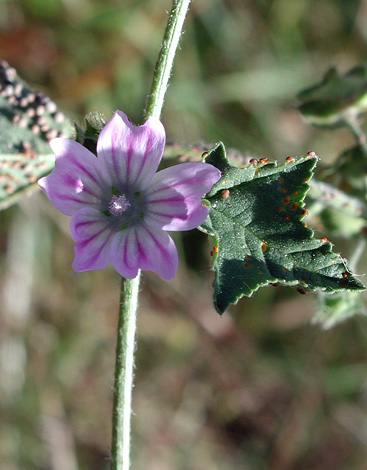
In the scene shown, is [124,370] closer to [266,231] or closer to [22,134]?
[266,231]

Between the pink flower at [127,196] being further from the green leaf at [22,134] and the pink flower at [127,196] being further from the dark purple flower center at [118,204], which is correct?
the green leaf at [22,134]

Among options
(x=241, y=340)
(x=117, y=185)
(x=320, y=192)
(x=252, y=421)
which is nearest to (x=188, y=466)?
(x=252, y=421)

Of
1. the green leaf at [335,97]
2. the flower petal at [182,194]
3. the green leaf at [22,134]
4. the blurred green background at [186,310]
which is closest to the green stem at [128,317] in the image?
the flower petal at [182,194]

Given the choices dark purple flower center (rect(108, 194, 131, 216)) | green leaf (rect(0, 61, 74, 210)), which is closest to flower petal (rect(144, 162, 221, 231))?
dark purple flower center (rect(108, 194, 131, 216))

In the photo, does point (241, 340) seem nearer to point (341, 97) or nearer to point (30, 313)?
point (30, 313)

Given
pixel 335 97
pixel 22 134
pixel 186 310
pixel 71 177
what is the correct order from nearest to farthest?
pixel 71 177 < pixel 22 134 < pixel 335 97 < pixel 186 310

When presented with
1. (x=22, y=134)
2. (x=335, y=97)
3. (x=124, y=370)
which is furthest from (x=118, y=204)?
(x=335, y=97)

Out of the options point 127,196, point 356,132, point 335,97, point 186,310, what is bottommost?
point 127,196
